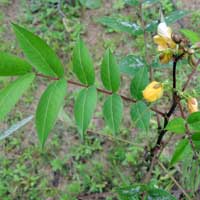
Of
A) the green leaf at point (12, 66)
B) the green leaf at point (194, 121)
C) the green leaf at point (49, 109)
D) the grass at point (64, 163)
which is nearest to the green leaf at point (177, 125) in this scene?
the green leaf at point (194, 121)

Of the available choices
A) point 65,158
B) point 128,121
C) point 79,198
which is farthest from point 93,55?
point 79,198

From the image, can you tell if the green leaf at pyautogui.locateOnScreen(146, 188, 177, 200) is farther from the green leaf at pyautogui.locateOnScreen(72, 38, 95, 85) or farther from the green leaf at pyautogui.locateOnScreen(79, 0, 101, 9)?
the green leaf at pyautogui.locateOnScreen(79, 0, 101, 9)

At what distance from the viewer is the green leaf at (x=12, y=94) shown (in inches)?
40.2

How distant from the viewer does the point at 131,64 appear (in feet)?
4.39

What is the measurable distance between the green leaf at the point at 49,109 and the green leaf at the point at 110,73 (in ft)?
0.40

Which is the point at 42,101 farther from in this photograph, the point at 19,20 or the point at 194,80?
the point at 19,20

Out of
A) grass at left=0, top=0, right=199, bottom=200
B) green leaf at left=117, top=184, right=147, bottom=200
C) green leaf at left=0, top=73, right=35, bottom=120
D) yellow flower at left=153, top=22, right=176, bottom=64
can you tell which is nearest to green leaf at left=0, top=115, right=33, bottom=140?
green leaf at left=0, top=73, right=35, bottom=120

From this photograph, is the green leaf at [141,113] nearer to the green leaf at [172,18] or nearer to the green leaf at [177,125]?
the green leaf at [177,125]

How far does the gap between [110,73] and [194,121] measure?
26 centimetres

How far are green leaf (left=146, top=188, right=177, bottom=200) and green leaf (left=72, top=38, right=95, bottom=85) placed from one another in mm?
334

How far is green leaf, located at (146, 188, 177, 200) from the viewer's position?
110 cm

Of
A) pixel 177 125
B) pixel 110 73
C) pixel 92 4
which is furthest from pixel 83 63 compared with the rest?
pixel 92 4

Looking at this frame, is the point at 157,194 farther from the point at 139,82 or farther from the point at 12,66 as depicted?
the point at 12,66

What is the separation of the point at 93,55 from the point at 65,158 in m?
0.68
